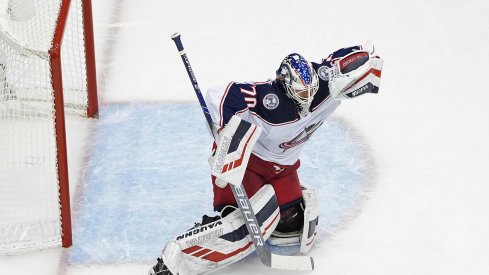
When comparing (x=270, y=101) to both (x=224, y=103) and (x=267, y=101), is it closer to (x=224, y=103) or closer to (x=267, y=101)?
(x=267, y=101)

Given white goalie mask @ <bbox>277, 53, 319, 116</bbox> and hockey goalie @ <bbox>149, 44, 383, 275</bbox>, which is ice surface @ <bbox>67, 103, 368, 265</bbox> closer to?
hockey goalie @ <bbox>149, 44, 383, 275</bbox>

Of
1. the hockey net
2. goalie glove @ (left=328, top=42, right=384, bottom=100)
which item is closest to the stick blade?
goalie glove @ (left=328, top=42, right=384, bottom=100)

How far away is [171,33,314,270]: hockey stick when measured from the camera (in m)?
4.26

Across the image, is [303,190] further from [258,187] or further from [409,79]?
[409,79]

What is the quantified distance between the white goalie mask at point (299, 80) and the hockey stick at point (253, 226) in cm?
33

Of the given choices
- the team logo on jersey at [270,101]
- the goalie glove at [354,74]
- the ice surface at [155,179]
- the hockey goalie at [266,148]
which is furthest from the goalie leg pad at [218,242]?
the goalie glove at [354,74]

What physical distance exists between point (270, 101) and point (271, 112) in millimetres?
42

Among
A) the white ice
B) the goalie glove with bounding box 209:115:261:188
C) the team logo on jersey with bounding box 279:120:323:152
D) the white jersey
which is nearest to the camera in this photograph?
the goalie glove with bounding box 209:115:261:188

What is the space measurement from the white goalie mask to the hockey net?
2.80 ft

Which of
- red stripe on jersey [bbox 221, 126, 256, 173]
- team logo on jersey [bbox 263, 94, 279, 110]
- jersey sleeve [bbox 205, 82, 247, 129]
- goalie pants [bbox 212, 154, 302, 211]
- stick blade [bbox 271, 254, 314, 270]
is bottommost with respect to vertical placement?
stick blade [bbox 271, 254, 314, 270]

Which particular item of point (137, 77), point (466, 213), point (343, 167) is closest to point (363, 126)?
point (343, 167)

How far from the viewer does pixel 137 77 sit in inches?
227

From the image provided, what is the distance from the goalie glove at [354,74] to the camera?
4.27 m

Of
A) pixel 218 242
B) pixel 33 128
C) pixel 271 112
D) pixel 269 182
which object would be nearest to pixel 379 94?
pixel 269 182
